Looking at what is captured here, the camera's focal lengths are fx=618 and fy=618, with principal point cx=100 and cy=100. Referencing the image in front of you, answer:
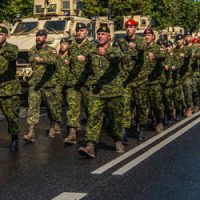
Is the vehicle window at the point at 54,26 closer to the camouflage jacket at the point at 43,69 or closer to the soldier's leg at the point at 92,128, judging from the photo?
the camouflage jacket at the point at 43,69

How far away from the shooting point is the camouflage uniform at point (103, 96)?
7914mm

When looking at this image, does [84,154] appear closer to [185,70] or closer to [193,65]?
[185,70]

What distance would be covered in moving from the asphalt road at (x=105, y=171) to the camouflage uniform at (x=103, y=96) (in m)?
0.42

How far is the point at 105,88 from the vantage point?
8023 mm

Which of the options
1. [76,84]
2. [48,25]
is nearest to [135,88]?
[76,84]

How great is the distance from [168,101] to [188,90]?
1.60 metres

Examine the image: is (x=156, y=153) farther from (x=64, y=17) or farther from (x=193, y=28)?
(x=193, y=28)

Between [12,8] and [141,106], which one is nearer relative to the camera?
[141,106]

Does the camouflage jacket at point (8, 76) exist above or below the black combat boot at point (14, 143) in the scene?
above

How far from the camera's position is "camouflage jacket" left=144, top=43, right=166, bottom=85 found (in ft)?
32.1

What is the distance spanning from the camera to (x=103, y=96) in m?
7.99

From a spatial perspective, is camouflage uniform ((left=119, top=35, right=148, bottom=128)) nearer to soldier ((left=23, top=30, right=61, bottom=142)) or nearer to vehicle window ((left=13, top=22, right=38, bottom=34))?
soldier ((left=23, top=30, right=61, bottom=142))

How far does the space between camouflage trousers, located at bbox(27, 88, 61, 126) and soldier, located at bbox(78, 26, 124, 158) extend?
5.67ft

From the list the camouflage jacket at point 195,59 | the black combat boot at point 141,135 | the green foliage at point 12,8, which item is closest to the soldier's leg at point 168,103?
the camouflage jacket at point 195,59
